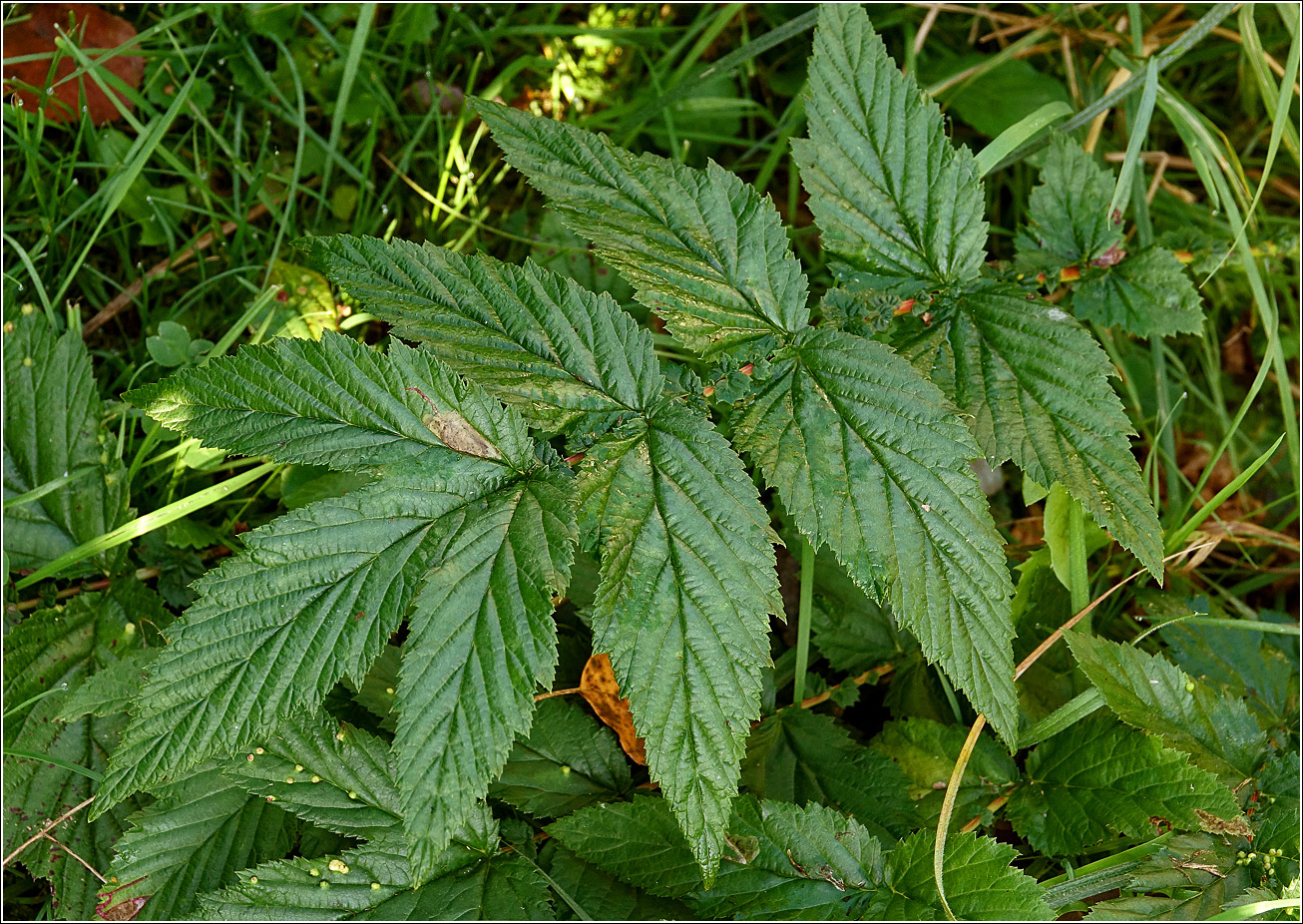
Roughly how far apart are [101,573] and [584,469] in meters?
1.36

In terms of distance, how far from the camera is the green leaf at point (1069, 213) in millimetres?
1983

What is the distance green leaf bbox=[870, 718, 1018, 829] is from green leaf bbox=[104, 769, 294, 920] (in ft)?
4.17

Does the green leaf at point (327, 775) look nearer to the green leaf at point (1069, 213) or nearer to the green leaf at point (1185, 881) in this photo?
the green leaf at point (1185, 881)

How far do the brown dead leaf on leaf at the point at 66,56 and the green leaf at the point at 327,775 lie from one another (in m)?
1.78

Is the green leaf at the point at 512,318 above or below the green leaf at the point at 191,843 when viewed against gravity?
above

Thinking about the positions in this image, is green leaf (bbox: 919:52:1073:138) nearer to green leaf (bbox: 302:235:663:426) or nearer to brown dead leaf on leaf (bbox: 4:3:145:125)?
green leaf (bbox: 302:235:663:426)

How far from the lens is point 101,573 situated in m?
2.07

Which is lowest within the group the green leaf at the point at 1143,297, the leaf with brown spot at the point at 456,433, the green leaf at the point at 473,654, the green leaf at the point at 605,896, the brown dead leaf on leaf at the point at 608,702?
the green leaf at the point at 605,896

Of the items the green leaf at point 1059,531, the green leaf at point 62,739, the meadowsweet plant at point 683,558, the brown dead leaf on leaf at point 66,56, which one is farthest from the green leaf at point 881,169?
the brown dead leaf on leaf at point 66,56

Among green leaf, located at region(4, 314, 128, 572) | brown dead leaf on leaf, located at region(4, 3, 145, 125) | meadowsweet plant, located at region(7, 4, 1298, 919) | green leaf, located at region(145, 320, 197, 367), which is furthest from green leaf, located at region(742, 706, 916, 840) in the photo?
brown dead leaf on leaf, located at region(4, 3, 145, 125)

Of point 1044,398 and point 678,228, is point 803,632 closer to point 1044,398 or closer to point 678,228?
point 1044,398

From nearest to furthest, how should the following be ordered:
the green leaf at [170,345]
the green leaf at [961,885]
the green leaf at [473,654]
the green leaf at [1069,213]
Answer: the green leaf at [473,654] → the green leaf at [961,885] → the green leaf at [1069,213] → the green leaf at [170,345]

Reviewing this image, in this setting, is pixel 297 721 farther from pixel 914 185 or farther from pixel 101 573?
pixel 914 185

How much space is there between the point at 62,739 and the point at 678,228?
165 centimetres
